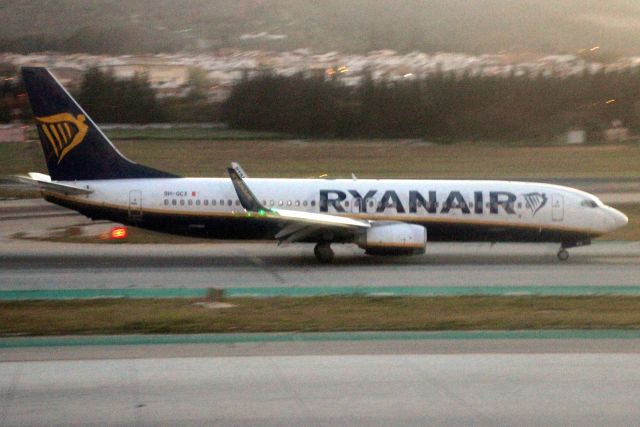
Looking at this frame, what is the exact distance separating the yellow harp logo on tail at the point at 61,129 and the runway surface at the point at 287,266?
127 inches

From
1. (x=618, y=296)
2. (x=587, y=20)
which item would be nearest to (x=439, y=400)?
(x=618, y=296)

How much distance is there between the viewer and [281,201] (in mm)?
25047

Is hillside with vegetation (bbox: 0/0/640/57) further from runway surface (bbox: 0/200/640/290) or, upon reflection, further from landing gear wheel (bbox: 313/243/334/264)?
landing gear wheel (bbox: 313/243/334/264)

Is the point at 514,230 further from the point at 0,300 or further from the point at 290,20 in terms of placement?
the point at 290,20

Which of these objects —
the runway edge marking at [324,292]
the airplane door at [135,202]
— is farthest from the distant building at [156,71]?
the runway edge marking at [324,292]

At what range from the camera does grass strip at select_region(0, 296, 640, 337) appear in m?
15.2

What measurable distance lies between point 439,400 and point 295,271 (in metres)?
13.0

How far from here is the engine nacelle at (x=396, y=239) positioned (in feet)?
76.9

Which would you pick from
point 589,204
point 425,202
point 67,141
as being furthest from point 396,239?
point 67,141

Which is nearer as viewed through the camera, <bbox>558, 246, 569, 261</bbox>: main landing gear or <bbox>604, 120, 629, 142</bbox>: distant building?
<bbox>558, 246, 569, 261</bbox>: main landing gear

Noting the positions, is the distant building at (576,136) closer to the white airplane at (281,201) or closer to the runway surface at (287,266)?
the runway surface at (287,266)

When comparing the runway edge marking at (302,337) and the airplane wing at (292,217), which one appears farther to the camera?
the airplane wing at (292,217)

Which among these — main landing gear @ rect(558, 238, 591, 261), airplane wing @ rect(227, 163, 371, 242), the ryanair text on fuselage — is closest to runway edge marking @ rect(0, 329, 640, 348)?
airplane wing @ rect(227, 163, 371, 242)

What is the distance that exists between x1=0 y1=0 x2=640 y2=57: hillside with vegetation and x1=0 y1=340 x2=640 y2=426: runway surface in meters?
50.0
